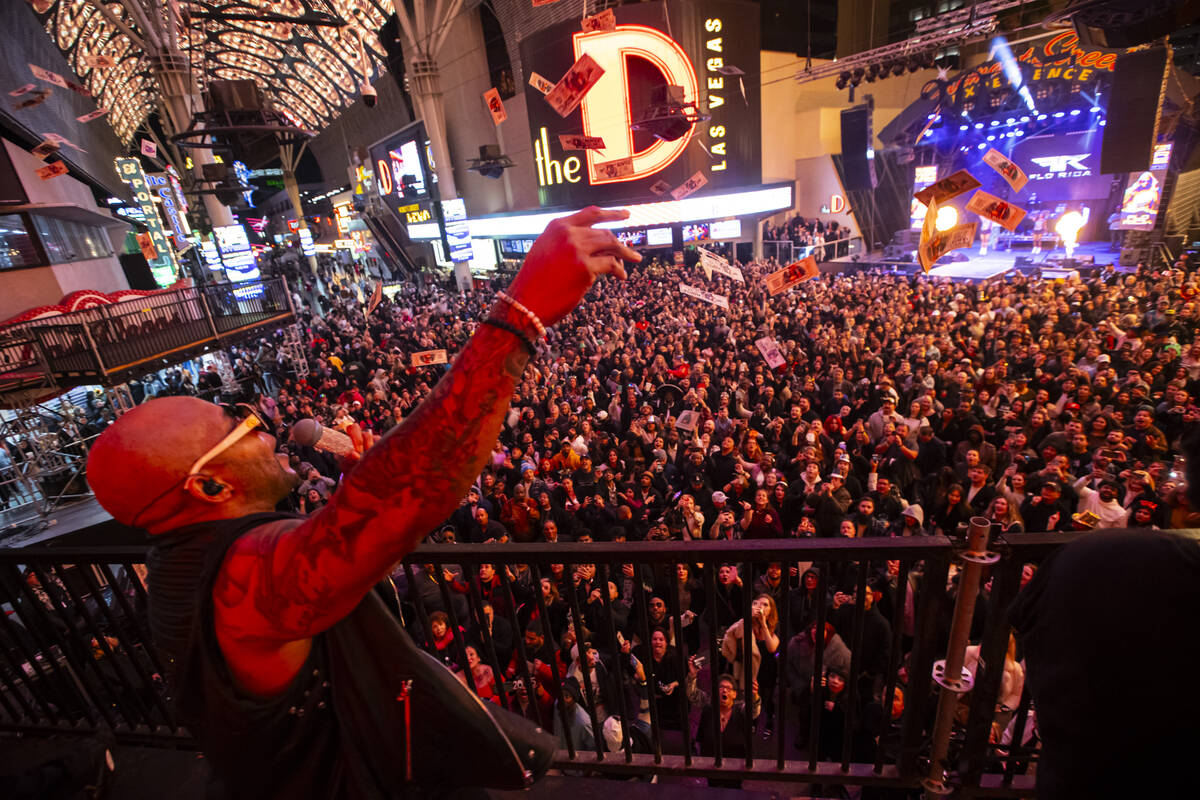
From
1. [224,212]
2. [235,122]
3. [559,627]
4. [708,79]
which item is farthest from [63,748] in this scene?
[708,79]

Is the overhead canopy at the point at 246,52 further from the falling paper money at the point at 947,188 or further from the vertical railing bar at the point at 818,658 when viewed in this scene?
the vertical railing bar at the point at 818,658

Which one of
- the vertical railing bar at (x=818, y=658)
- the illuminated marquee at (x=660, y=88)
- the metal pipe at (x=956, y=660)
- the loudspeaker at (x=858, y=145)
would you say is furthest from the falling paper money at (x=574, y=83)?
the loudspeaker at (x=858, y=145)

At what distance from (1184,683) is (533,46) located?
3526 cm

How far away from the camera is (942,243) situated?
9258 millimetres

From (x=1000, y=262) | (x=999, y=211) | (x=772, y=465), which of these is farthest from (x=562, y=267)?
(x=1000, y=262)

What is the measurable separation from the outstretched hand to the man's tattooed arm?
0.06 m

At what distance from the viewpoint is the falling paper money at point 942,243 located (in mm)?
9000

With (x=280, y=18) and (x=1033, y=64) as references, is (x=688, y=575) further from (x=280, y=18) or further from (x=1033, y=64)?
(x=1033, y=64)

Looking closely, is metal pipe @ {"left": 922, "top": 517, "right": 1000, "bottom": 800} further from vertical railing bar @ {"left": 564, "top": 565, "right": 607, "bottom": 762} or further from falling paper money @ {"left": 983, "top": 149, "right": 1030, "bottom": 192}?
falling paper money @ {"left": 983, "top": 149, "right": 1030, "bottom": 192}

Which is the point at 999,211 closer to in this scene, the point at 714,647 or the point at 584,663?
the point at 714,647

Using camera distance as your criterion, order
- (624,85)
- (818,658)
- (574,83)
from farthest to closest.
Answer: (624,85) → (574,83) → (818,658)

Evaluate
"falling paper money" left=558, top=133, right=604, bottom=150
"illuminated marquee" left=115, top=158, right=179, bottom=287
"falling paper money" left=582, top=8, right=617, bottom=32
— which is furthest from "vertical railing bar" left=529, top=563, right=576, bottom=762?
"illuminated marquee" left=115, top=158, right=179, bottom=287

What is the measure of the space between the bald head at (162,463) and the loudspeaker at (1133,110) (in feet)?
77.9

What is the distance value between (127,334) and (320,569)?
1614 centimetres
